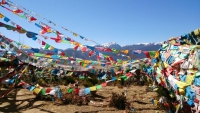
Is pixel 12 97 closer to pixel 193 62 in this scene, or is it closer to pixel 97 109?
pixel 97 109

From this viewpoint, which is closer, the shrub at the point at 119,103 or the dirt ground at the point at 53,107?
the dirt ground at the point at 53,107

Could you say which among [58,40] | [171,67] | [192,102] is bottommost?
[192,102]

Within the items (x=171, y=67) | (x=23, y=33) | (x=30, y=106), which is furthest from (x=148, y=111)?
(x=23, y=33)

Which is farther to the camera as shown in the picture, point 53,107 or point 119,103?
point 53,107

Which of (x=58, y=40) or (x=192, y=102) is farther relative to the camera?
→ (x=58, y=40)

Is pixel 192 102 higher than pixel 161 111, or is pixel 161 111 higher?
pixel 192 102

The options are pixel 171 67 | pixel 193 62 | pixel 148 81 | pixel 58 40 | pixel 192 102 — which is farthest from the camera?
pixel 148 81

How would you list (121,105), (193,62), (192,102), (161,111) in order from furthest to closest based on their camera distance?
(121,105) < (161,111) < (193,62) < (192,102)

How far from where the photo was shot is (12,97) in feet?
36.8

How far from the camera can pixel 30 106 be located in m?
9.26

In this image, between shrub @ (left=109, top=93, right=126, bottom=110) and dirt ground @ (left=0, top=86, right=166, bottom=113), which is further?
shrub @ (left=109, top=93, right=126, bottom=110)

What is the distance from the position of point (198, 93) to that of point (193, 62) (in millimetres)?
968

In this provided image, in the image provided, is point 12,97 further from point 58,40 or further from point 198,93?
point 198,93

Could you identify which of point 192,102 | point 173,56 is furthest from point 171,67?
point 192,102
